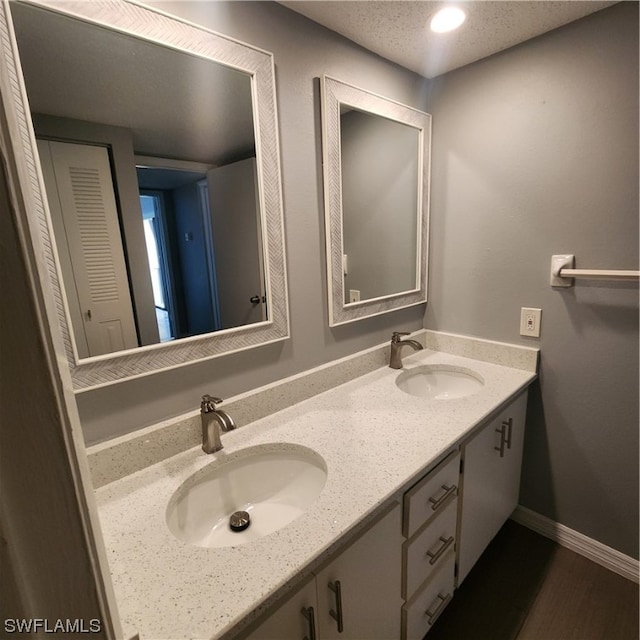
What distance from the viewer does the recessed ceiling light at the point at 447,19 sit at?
113 centimetres

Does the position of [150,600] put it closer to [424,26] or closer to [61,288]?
[61,288]

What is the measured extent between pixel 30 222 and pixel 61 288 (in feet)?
2.13

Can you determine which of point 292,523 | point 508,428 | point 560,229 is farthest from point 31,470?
point 560,229

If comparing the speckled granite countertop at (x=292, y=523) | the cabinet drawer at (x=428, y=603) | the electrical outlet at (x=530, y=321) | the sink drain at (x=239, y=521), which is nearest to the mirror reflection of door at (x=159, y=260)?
the speckled granite countertop at (x=292, y=523)

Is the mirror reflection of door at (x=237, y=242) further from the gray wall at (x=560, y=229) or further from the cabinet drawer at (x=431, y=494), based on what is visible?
the gray wall at (x=560, y=229)

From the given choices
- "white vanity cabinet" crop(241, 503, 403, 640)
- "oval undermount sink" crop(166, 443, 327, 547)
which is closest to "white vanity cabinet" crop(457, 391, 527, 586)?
"white vanity cabinet" crop(241, 503, 403, 640)

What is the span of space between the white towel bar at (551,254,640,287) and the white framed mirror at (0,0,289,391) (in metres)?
1.06

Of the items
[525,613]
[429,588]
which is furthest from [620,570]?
[429,588]

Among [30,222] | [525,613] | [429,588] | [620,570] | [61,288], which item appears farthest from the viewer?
[620,570]

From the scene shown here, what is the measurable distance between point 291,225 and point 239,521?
0.89 meters

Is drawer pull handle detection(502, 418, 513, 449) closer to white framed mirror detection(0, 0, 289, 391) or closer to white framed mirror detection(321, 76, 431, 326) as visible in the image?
white framed mirror detection(321, 76, 431, 326)

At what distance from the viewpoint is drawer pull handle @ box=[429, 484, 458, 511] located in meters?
1.03

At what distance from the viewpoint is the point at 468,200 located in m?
1.59

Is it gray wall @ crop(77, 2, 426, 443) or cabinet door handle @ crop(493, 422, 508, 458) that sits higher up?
gray wall @ crop(77, 2, 426, 443)
